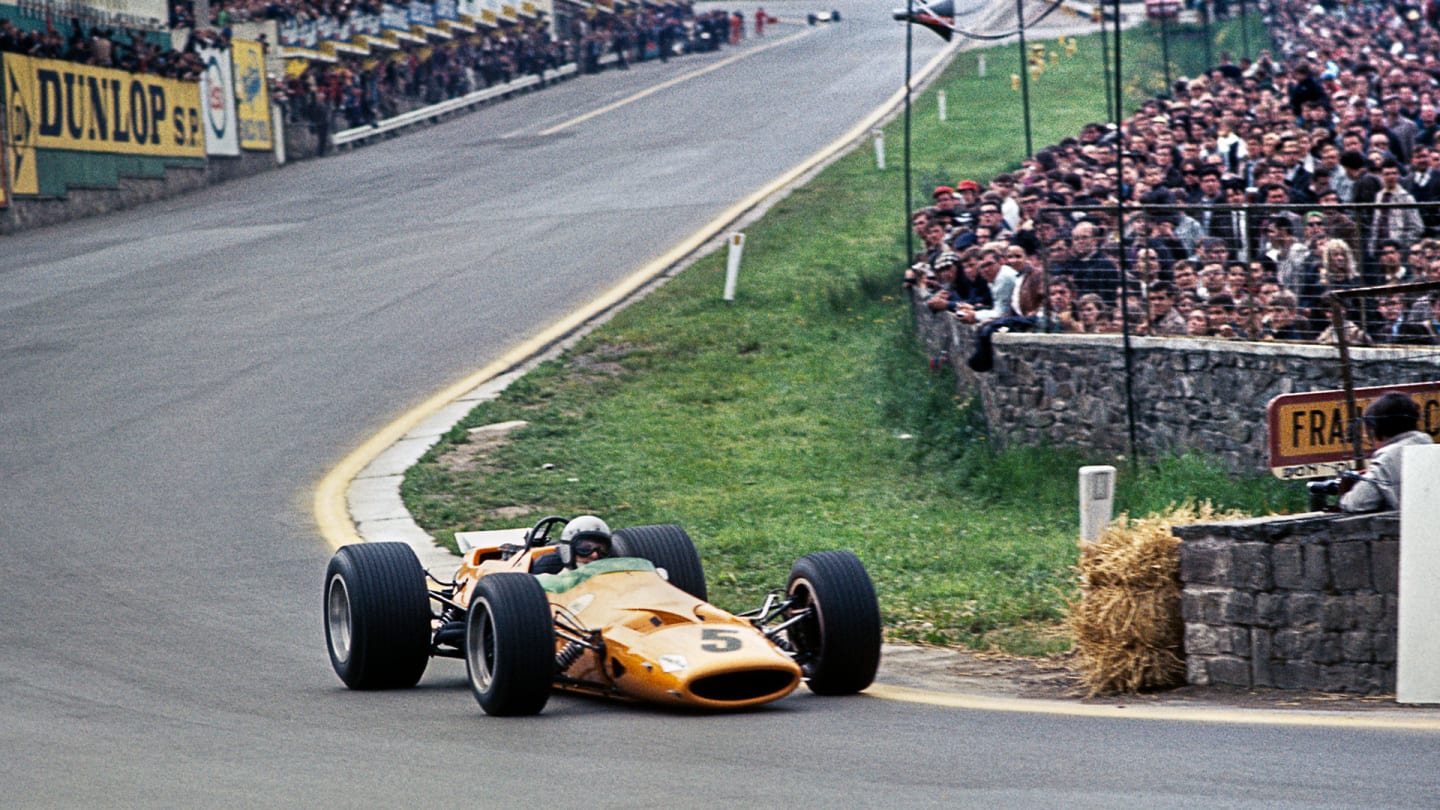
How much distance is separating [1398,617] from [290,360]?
15.4 m

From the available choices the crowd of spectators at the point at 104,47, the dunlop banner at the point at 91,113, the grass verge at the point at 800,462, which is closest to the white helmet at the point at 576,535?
the grass verge at the point at 800,462

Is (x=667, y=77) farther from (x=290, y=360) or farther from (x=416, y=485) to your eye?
(x=416, y=485)

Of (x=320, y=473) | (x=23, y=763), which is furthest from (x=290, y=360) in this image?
(x=23, y=763)

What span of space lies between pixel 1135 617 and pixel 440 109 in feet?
139

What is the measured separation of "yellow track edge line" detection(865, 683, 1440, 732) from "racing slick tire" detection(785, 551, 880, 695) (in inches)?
9.4

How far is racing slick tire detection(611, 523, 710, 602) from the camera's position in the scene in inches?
397

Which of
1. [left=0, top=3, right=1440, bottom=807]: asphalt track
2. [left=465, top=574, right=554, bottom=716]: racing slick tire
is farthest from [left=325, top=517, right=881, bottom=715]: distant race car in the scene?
[left=0, top=3, right=1440, bottom=807]: asphalt track

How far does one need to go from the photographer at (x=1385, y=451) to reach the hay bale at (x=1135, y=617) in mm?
873

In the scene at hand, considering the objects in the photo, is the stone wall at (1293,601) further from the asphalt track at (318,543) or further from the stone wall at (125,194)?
the stone wall at (125,194)

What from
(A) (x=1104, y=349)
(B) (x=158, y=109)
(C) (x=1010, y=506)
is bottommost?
(C) (x=1010, y=506)

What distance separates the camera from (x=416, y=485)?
15883 millimetres

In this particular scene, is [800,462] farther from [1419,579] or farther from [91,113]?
[91,113]

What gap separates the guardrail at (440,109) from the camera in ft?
146

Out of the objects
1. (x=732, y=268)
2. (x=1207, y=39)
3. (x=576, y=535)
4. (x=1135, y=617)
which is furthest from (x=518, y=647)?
(x=1207, y=39)
